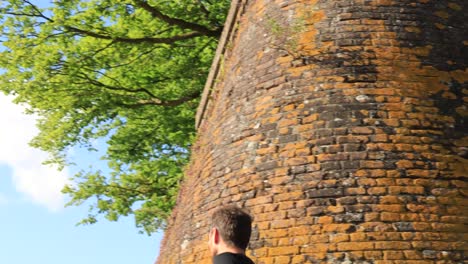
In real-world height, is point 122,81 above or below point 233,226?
above

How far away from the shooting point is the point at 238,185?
6.51 m

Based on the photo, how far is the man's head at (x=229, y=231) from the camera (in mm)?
3203

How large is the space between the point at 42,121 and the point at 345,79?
40.2ft

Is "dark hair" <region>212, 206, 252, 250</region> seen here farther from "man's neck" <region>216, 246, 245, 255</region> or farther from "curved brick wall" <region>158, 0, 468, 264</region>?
"curved brick wall" <region>158, 0, 468, 264</region>

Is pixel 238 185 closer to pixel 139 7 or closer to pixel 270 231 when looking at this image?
pixel 270 231

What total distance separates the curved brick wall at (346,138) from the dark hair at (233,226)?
242 centimetres

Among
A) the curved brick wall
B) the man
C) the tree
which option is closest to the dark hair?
the man

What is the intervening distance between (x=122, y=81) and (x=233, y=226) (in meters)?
13.3

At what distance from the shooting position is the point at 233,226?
3.25 meters

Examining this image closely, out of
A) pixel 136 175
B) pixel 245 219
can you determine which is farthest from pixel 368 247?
pixel 136 175

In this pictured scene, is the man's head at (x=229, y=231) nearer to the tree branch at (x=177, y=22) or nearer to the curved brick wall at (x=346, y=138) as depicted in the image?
the curved brick wall at (x=346, y=138)

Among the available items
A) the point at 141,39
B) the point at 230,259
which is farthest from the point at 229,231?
the point at 141,39

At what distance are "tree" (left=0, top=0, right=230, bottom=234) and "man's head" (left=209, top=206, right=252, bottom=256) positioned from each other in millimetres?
11189

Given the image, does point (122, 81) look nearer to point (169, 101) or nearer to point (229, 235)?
point (169, 101)
